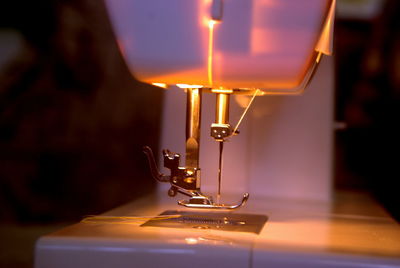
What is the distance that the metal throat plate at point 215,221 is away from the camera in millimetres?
976

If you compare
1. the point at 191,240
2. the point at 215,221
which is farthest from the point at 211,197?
the point at 191,240

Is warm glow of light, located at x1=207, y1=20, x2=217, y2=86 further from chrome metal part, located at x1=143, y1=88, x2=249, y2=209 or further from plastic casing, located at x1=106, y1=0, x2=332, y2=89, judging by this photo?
chrome metal part, located at x1=143, y1=88, x2=249, y2=209

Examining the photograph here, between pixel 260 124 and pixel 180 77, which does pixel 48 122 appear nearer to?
pixel 260 124

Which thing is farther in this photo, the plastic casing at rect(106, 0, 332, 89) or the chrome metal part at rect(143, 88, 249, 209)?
the chrome metal part at rect(143, 88, 249, 209)

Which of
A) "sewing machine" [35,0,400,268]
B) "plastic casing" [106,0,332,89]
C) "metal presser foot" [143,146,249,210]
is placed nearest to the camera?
"sewing machine" [35,0,400,268]

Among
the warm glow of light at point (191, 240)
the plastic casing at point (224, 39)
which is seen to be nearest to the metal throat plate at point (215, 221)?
the warm glow of light at point (191, 240)

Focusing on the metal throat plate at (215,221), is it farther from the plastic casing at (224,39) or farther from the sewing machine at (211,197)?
the plastic casing at (224,39)

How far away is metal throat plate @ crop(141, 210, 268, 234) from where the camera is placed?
98 cm

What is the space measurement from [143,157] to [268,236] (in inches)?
56.0

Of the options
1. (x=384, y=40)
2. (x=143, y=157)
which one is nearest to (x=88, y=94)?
(x=143, y=157)

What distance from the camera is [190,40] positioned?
940 millimetres

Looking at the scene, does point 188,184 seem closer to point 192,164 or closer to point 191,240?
point 192,164

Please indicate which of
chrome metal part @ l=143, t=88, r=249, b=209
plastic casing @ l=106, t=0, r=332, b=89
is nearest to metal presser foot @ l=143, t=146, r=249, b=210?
chrome metal part @ l=143, t=88, r=249, b=209

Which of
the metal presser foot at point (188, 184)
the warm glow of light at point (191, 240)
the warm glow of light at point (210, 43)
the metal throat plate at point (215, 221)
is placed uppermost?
Result: the warm glow of light at point (210, 43)
